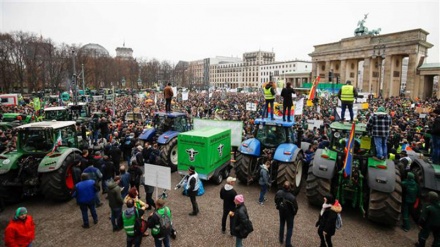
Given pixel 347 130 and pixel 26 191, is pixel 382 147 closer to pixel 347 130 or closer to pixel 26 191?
pixel 347 130

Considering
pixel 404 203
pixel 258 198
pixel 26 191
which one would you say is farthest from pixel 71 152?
pixel 404 203

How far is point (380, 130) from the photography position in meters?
6.33

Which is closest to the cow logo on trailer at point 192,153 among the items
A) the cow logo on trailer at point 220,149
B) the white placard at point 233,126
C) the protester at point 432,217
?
the cow logo on trailer at point 220,149

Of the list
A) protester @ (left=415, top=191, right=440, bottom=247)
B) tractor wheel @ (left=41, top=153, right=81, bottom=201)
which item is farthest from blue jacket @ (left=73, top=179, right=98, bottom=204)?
protester @ (left=415, top=191, right=440, bottom=247)

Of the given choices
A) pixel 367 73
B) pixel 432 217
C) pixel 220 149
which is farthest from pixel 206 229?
pixel 367 73

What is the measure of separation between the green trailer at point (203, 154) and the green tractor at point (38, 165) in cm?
319

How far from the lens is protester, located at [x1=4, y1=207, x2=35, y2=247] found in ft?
14.2

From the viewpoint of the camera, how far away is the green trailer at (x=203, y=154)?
8156 millimetres

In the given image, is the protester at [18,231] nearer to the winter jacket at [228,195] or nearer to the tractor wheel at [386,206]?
the winter jacket at [228,195]

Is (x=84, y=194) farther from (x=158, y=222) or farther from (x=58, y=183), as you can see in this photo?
(x=158, y=222)

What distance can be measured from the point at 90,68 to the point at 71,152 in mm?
61387

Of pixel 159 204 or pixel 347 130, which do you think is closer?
pixel 159 204

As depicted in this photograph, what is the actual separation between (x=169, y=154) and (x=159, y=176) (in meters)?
4.03

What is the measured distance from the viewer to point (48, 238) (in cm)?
581
